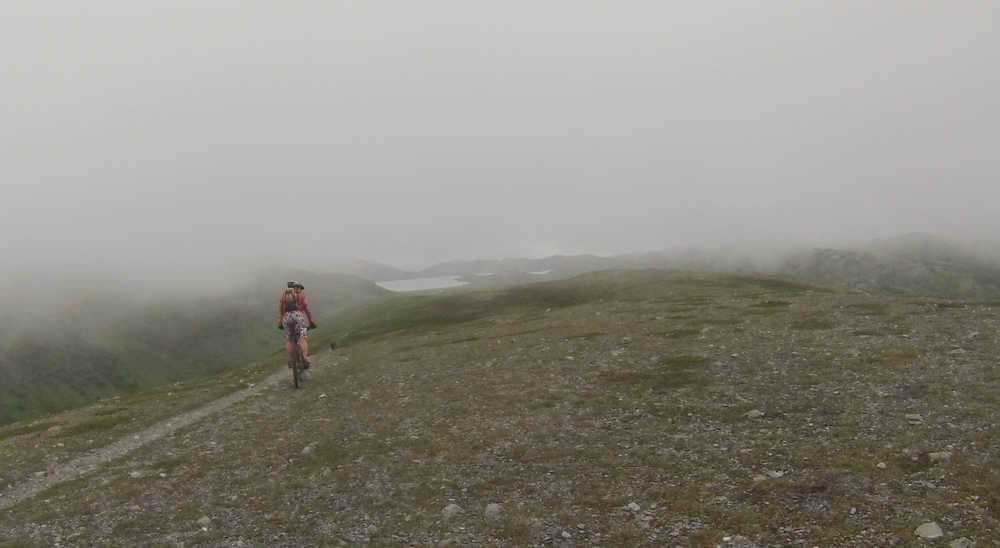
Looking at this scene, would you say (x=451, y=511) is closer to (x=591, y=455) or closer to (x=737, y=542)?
(x=591, y=455)

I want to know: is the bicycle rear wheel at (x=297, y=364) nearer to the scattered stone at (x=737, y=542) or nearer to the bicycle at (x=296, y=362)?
the bicycle at (x=296, y=362)

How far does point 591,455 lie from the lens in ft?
64.8

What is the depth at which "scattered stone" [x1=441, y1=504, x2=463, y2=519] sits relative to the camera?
16.1m

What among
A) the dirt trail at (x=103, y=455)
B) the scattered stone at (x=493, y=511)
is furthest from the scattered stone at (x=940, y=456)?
the dirt trail at (x=103, y=455)

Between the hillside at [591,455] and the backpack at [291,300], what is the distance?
5883 mm

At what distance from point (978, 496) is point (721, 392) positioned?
12.3 meters

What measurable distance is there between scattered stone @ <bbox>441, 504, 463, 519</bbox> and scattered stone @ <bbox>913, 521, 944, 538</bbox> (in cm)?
1086

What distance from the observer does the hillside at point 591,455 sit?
564 inches

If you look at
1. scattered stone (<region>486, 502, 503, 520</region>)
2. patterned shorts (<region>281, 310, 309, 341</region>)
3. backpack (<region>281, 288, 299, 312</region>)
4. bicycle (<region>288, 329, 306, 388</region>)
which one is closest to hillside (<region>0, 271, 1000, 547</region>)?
scattered stone (<region>486, 502, 503, 520</region>)

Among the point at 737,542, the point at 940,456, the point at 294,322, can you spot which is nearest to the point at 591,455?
the point at 737,542

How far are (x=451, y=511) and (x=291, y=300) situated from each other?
2537cm

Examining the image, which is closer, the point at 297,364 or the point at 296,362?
the point at 296,362

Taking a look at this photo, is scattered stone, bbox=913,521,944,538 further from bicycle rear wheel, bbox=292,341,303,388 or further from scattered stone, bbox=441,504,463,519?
bicycle rear wheel, bbox=292,341,303,388

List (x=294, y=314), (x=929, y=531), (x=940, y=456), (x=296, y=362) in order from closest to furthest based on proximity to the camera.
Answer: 1. (x=929, y=531)
2. (x=940, y=456)
3. (x=294, y=314)
4. (x=296, y=362)
